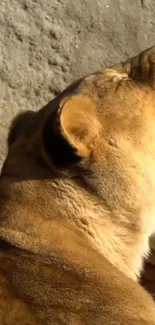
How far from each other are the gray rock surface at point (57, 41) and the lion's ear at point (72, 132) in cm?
121

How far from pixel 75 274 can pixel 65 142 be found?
37 centimetres

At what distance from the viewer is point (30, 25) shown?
4.13m

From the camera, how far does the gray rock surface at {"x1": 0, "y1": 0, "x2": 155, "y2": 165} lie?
404 cm

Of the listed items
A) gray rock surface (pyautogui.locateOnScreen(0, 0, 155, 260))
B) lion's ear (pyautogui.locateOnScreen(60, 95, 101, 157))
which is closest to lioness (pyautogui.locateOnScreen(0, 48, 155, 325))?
lion's ear (pyautogui.locateOnScreen(60, 95, 101, 157))

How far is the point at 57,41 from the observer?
4164 mm

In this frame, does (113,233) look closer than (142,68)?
Yes

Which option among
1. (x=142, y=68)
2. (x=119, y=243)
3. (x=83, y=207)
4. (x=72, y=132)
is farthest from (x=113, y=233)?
(x=142, y=68)

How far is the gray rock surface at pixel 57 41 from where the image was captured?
404 centimetres

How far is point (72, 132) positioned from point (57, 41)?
1521 mm

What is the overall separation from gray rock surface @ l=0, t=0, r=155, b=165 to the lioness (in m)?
1.07

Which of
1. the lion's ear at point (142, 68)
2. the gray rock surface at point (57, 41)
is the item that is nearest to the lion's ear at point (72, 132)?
the lion's ear at point (142, 68)

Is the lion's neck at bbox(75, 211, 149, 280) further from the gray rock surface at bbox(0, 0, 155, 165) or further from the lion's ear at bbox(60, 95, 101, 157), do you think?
the gray rock surface at bbox(0, 0, 155, 165)

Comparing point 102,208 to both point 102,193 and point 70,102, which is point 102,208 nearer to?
point 102,193

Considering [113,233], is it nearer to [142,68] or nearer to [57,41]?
[142,68]
